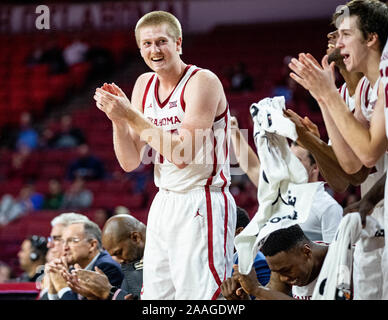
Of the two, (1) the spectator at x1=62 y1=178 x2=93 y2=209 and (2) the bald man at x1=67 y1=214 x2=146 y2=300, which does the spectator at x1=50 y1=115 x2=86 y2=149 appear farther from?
(2) the bald man at x1=67 y1=214 x2=146 y2=300

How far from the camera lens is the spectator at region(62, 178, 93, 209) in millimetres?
9648

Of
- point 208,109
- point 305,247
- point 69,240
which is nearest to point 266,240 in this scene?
point 305,247

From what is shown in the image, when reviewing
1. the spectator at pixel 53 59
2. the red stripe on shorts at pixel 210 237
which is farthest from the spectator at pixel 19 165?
the red stripe on shorts at pixel 210 237

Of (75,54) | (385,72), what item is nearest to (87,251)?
(385,72)

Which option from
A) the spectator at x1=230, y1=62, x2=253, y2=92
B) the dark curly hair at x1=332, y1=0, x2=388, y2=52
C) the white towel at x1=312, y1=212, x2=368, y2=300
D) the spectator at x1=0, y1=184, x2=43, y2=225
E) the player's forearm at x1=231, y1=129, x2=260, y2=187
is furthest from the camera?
the spectator at x1=230, y1=62, x2=253, y2=92

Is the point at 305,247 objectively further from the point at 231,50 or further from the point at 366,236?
the point at 231,50

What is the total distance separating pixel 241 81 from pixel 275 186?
761 centimetres

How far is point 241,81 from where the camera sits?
34.9 feet

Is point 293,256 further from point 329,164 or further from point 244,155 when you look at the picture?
point 244,155

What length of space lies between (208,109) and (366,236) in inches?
38.2

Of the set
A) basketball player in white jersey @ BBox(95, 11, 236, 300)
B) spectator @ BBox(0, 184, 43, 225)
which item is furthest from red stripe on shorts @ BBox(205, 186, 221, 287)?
spectator @ BBox(0, 184, 43, 225)

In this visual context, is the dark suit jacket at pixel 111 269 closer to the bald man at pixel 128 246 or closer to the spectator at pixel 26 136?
the bald man at pixel 128 246

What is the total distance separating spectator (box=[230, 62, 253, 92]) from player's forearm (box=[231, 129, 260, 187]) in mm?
6267

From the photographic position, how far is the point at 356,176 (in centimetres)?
313
